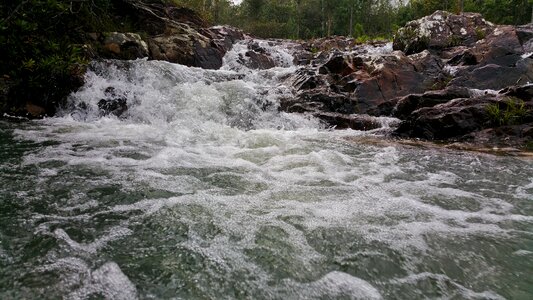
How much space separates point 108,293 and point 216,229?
0.93 meters

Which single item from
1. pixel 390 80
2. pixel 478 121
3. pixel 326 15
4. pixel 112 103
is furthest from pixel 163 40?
pixel 326 15

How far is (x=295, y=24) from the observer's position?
3962 centimetres

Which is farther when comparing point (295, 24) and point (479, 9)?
point (295, 24)

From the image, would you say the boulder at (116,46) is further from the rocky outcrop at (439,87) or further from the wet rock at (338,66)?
the wet rock at (338,66)

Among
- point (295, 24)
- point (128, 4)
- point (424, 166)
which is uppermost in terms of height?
point (295, 24)

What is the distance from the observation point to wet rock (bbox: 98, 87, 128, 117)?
7941 millimetres

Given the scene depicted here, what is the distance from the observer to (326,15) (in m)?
41.4

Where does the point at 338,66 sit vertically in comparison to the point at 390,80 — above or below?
above

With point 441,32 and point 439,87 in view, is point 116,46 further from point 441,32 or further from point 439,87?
point 441,32

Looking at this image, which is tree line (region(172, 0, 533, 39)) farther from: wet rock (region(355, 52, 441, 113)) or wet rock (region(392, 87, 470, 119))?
wet rock (region(392, 87, 470, 119))

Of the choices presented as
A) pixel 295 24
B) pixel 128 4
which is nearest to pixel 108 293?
pixel 128 4

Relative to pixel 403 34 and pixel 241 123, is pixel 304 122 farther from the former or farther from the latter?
pixel 403 34

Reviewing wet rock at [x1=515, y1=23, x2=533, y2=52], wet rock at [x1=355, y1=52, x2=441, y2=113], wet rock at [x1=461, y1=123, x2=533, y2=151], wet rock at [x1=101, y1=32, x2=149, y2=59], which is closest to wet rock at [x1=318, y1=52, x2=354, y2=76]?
wet rock at [x1=355, y1=52, x2=441, y2=113]

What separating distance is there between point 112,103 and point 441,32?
36.4ft
